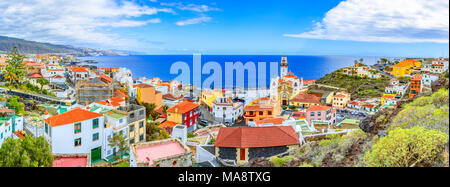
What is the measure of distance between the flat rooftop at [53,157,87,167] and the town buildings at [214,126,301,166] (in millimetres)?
2754

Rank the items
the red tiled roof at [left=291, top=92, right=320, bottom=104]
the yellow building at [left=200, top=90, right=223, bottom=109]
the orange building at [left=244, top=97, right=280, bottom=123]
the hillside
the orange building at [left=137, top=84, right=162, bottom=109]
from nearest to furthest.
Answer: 1. the hillside
2. the orange building at [left=244, top=97, right=280, bottom=123]
3. the orange building at [left=137, top=84, right=162, bottom=109]
4. the yellow building at [left=200, top=90, right=223, bottom=109]
5. the red tiled roof at [left=291, top=92, right=320, bottom=104]

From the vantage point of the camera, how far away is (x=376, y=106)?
54.6ft

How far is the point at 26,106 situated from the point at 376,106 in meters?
17.2

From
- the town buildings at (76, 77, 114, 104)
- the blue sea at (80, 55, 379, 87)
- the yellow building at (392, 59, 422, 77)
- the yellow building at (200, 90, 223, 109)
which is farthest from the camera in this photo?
the blue sea at (80, 55, 379, 87)

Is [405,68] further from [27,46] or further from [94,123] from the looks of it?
[27,46]

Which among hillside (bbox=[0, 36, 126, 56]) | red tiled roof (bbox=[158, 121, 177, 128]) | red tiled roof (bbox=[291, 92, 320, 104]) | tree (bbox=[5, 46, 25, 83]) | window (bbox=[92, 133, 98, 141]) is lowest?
red tiled roof (bbox=[158, 121, 177, 128])

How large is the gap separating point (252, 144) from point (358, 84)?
76.9 ft

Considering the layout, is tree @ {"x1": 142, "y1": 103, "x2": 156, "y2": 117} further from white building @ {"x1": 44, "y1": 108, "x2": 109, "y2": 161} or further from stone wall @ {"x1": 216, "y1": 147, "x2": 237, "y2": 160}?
stone wall @ {"x1": 216, "y1": 147, "x2": 237, "y2": 160}

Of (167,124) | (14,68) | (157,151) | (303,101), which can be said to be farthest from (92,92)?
(303,101)

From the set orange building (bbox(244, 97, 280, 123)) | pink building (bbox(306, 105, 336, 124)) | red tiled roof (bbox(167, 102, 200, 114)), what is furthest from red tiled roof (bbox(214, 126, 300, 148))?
orange building (bbox(244, 97, 280, 123))

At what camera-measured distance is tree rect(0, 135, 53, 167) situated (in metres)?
3.81

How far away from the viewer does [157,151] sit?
17.6 ft

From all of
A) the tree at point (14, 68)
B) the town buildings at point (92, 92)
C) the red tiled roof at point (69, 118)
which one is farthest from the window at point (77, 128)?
the tree at point (14, 68)
